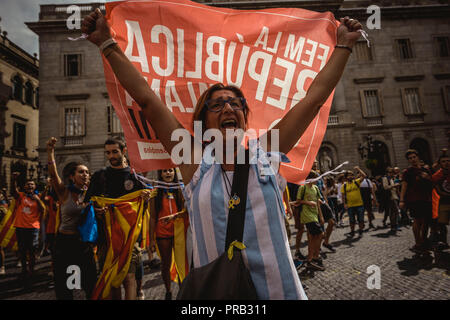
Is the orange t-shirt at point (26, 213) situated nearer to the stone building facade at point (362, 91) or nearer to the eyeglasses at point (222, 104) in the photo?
the eyeglasses at point (222, 104)

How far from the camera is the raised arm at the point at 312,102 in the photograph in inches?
56.5

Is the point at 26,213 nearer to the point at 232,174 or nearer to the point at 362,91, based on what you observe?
the point at 232,174

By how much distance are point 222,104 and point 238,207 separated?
601 mm

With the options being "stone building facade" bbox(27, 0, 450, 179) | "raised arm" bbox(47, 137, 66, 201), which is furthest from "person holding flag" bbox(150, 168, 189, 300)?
"stone building facade" bbox(27, 0, 450, 179)

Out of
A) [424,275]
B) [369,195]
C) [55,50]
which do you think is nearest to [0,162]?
[55,50]

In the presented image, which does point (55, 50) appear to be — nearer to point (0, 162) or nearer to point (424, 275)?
point (0, 162)

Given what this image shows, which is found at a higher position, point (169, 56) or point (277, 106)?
point (169, 56)

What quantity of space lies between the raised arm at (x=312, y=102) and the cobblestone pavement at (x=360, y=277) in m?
3.23

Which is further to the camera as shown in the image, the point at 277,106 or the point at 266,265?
the point at 277,106

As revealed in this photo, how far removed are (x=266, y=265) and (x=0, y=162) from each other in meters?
31.1

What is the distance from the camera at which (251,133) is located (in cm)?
204

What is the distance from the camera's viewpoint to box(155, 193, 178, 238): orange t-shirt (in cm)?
442

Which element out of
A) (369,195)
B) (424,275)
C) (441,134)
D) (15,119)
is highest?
(15,119)

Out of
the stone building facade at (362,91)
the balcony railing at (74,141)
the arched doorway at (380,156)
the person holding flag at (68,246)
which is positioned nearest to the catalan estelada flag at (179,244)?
the person holding flag at (68,246)
